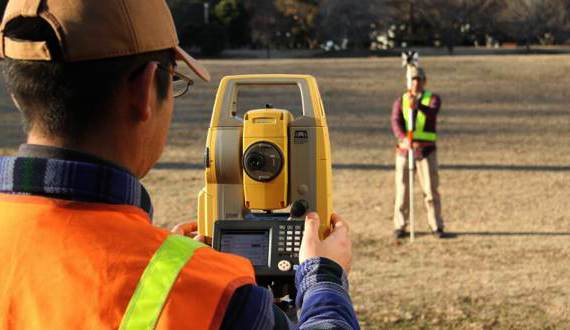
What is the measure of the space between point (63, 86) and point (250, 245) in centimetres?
117

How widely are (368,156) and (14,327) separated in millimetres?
13361

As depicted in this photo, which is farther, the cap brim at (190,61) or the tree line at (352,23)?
the tree line at (352,23)

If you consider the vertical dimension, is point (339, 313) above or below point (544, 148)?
above

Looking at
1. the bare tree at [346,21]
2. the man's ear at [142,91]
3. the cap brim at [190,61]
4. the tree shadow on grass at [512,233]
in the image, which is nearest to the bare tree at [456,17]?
the bare tree at [346,21]

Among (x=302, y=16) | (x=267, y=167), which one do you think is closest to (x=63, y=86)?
(x=267, y=167)

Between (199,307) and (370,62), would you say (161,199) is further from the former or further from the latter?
(370,62)

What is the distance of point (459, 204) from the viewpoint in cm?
1056

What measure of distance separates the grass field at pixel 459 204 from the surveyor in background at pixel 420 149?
0.25 metres

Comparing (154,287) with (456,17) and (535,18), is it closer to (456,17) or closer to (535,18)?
(535,18)

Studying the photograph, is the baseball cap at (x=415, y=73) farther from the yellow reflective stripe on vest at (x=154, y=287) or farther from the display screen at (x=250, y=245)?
the yellow reflective stripe on vest at (x=154, y=287)

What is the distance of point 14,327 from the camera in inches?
49.7

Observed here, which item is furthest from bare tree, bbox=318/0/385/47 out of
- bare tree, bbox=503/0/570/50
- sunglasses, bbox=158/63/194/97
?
sunglasses, bbox=158/63/194/97

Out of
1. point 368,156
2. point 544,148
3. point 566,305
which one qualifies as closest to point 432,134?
Result: point 566,305

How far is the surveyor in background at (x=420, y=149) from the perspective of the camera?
28.9ft
